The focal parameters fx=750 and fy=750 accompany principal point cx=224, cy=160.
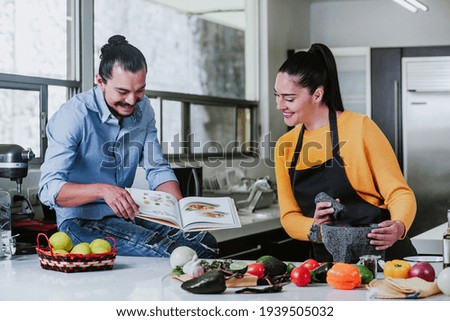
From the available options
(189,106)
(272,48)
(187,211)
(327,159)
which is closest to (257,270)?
(187,211)

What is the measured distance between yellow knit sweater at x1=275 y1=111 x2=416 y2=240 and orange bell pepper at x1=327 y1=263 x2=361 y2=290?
706mm

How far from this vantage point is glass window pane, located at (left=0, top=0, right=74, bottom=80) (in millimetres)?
3822

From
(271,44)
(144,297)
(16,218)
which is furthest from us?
(271,44)

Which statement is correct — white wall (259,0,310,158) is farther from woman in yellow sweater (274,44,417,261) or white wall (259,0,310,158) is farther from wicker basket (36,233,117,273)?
wicker basket (36,233,117,273)

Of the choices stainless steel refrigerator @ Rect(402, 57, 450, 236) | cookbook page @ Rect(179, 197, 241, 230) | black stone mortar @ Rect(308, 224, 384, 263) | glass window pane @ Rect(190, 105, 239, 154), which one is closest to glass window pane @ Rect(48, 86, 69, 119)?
glass window pane @ Rect(190, 105, 239, 154)

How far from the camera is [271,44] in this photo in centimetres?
645

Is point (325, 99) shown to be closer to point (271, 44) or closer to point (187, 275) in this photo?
point (187, 275)

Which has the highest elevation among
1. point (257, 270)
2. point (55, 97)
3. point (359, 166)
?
point (55, 97)

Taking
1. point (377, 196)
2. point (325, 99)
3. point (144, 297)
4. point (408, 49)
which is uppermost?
point (408, 49)

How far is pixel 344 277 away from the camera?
7.20 ft

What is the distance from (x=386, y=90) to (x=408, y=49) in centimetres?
42

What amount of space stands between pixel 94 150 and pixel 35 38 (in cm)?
115

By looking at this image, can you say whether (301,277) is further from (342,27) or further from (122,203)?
(342,27)

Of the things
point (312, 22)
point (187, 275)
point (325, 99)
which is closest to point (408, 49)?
point (312, 22)
